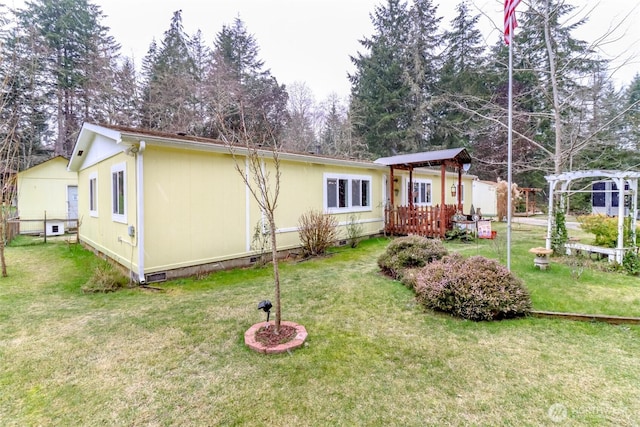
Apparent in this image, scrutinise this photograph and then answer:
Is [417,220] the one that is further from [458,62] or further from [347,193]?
[458,62]

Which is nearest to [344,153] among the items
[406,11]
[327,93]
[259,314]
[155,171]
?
[327,93]

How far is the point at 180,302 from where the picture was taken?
4.60 m

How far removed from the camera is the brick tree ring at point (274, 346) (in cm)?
304

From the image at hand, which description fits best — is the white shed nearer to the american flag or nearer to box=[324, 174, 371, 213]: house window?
box=[324, 174, 371, 213]: house window

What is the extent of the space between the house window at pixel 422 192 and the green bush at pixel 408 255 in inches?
262

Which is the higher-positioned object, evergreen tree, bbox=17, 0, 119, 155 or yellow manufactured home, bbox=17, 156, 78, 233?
evergreen tree, bbox=17, 0, 119, 155

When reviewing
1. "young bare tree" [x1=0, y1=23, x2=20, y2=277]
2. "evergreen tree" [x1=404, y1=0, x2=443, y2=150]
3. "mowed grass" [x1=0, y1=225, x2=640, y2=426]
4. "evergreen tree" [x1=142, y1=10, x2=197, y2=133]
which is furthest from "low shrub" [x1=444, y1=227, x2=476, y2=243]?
"evergreen tree" [x1=142, y1=10, x2=197, y2=133]

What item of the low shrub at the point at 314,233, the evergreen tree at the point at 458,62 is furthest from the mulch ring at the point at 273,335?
the evergreen tree at the point at 458,62

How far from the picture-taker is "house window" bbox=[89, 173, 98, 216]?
323 inches

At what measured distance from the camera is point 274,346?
10.2ft

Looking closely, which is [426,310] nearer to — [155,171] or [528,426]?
[528,426]

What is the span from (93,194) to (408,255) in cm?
843

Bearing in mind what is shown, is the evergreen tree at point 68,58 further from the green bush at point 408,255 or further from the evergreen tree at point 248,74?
the green bush at point 408,255

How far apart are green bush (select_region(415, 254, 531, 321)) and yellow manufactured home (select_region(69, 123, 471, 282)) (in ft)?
10.9
